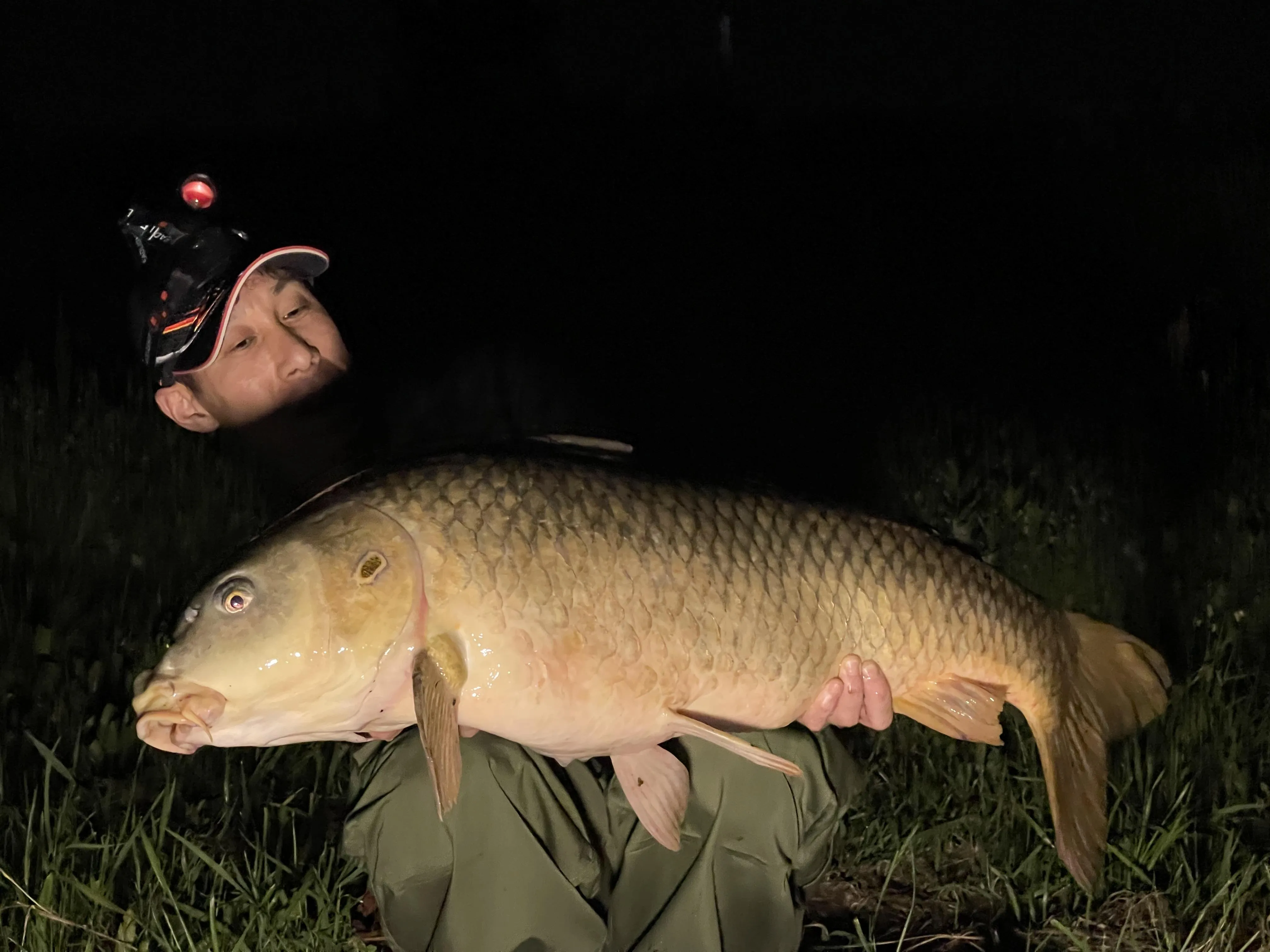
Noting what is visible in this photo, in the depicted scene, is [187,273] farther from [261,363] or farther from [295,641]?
[295,641]

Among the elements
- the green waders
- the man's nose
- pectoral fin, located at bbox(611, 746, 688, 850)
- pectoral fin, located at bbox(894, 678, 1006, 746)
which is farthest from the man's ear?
pectoral fin, located at bbox(894, 678, 1006, 746)

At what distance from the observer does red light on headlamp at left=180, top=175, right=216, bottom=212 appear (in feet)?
6.34

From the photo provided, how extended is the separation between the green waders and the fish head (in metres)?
0.36

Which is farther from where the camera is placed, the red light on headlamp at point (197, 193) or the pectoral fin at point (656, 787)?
the red light on headlamp at point (197, 193)

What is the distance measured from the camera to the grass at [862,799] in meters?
1.78

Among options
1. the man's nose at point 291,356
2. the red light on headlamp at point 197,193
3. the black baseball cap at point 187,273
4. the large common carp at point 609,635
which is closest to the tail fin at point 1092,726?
the large common carp at point 609,635

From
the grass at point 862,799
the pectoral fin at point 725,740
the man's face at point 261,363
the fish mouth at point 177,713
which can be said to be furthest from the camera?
the man's face at point 261,363

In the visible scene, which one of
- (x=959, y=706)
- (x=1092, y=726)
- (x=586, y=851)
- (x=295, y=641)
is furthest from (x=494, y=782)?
(x=1092, y=726)

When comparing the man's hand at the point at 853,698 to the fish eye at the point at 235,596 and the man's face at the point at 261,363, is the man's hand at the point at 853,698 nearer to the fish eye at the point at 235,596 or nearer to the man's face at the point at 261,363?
the fish eye at the point at 235,596

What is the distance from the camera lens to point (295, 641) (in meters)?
1.36

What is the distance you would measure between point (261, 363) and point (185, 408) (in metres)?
0.17

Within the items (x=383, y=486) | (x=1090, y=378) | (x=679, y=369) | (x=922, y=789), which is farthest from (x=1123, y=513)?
(x=679, y=369)

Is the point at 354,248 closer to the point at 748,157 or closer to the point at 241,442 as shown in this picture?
the point at 748,157

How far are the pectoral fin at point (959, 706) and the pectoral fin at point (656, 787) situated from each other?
13.9 inches
